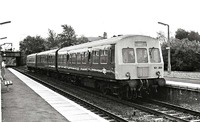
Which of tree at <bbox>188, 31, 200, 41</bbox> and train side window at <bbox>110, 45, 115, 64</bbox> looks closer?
train side window at <bbox>110, 45, 115, 64</bbox>

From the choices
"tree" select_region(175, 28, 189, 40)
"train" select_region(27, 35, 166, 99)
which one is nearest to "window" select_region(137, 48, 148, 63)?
"train" select_region(27, 35, 166, 99)

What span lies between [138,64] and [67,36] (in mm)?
55303

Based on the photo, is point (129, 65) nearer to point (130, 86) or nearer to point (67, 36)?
point (130, 86)

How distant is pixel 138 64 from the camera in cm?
1434

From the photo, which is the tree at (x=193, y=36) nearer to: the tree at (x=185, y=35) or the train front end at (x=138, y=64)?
the tree at (x=185, y=35)

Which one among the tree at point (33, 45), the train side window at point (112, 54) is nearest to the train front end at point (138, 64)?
the train side window at point (112, 54)

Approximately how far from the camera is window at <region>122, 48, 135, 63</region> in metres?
14.3

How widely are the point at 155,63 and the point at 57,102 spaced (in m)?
5.41

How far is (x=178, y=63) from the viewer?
39594 mm

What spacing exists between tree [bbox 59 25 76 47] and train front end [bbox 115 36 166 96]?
2089 inches

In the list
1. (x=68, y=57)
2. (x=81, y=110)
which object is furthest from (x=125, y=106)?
(x=68, y=57)

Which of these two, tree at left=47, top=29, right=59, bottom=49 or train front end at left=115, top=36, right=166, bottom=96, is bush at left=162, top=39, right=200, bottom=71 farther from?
tree at left=47, top=29, right=59, bottom=49

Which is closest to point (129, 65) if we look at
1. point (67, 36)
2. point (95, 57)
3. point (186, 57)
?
point (95, 57)

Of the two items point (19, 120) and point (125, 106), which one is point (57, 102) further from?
point (19, 120)
